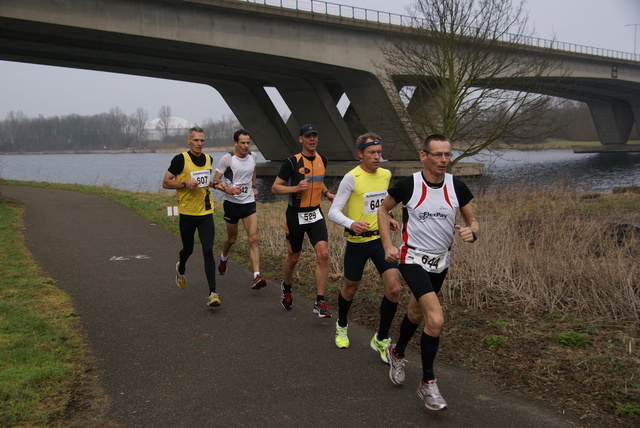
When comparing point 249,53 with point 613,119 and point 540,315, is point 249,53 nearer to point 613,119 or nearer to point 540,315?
point 540,315

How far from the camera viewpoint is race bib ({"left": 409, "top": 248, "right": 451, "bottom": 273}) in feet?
14.7

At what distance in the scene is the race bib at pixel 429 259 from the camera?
4492 mm

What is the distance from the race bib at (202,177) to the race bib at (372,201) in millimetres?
2684

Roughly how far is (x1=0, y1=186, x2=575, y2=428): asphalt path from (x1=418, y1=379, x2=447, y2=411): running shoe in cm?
8

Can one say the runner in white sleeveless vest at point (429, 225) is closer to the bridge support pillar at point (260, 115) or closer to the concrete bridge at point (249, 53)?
the concrete bridge at point (249, 53)

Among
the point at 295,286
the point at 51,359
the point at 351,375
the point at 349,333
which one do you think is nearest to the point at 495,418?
the point at 351,375

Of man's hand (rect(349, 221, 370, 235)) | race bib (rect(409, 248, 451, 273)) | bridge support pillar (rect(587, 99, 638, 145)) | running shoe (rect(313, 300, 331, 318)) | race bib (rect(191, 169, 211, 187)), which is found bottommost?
running shoe (rect(313, 300, 331, 318))

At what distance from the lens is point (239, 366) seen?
17.0 ft

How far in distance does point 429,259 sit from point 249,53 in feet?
95.4

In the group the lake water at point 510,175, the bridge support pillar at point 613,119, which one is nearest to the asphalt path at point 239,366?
the lake water at point 510,175

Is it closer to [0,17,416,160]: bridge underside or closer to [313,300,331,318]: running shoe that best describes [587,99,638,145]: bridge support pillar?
[0,17,416,160]: bridge underside

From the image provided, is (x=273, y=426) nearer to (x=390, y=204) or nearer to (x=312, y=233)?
(x=390, y=204)

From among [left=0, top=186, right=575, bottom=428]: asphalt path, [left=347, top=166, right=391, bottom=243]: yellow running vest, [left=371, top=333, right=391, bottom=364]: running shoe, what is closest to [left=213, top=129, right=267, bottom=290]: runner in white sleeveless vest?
[left=0, top=186, right=575, bottom=428]: asphalt path

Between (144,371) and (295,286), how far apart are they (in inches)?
135
